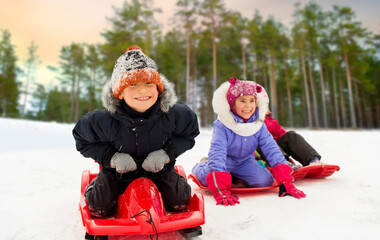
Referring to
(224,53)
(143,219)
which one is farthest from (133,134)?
(224,53)

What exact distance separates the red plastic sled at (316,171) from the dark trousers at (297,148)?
0.56 feet

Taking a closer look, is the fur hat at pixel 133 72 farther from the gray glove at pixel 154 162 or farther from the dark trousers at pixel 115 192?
the dark trousers at pixel 115 192

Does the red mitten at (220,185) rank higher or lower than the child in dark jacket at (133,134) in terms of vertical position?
lower

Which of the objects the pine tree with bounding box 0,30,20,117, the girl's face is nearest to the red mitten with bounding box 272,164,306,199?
the girl's face

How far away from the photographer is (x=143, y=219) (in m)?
1.37

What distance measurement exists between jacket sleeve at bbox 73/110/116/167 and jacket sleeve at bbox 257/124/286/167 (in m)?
1.69

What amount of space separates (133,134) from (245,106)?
54.8 inches

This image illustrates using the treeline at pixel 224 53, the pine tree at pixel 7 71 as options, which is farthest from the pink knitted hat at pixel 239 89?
the pine tree at pixel 7 71

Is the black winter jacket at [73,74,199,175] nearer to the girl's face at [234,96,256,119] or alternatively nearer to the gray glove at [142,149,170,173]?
the gray glove at [142,149,170,173]

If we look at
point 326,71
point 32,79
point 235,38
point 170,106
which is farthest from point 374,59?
point 32,79

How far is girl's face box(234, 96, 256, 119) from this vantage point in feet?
8.78

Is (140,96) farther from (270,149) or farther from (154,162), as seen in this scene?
(270,149)

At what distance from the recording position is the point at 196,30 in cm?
1784

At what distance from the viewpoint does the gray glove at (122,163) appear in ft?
5.41
